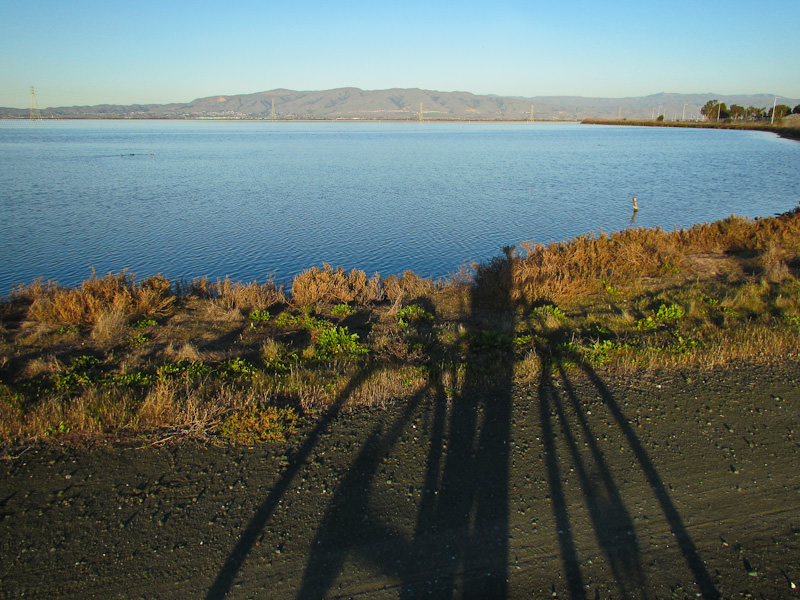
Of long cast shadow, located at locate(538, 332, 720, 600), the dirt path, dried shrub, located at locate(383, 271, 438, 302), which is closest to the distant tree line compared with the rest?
dried shrub, located at locate(383, 271, 438, 302)

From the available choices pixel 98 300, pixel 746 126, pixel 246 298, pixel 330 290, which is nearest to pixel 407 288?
pixel 330 290

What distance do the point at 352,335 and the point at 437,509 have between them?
4.00 meters

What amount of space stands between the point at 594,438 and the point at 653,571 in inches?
62.4

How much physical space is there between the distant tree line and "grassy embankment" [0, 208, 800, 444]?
346 feet

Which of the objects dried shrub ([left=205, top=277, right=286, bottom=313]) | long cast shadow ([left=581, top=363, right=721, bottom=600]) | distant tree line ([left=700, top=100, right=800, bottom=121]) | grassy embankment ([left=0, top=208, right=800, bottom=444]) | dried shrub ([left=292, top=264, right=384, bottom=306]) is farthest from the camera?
distant tree line ([left=700, top=100, right=800, bottom=121])

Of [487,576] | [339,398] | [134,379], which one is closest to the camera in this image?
[487,576]

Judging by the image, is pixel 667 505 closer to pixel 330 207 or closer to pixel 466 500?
pixel 466 500

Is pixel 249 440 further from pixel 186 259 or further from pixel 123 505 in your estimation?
pixel 186 259

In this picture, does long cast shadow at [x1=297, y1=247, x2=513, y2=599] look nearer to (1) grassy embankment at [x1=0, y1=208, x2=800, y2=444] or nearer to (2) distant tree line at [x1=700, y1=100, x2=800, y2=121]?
(1) grassy embankment at [x1=0, y1=208, x2=800, y2=444]

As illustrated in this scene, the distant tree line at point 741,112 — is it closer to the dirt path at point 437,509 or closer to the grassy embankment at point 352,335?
the grassy embankment at point 352,335

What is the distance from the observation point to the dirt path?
3.36 m

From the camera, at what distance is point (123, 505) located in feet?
13.3

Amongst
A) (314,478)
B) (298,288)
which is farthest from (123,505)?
(298,288)

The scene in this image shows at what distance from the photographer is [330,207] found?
2588cm
